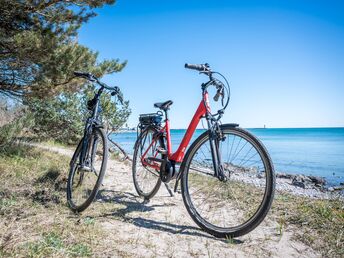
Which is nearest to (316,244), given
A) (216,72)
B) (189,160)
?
(189,160)

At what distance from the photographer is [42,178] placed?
4402 mm

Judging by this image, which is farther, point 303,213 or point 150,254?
point 303,213

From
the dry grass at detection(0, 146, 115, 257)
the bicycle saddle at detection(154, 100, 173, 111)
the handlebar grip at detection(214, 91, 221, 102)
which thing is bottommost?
the dry grass at detection(0, 146, 115, 257)

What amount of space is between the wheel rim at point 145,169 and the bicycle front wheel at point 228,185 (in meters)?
0.91

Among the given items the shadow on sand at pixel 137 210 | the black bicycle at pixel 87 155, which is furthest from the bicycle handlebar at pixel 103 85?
the shadow on sand at pixel 137 210

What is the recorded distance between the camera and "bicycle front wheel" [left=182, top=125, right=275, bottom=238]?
2.46m

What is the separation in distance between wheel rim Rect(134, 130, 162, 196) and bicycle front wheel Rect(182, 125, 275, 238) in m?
0.91

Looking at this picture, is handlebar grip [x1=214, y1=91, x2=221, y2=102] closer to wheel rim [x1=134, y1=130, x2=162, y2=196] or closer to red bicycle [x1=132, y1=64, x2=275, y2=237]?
red bicycle [x1=132, y1=64, x2=275, y2=237]

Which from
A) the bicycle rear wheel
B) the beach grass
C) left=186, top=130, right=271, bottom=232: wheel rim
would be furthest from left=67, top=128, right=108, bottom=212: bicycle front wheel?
left=186, top=130, right=271, bottom=232: wheel rim

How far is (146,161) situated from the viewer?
13.6ft

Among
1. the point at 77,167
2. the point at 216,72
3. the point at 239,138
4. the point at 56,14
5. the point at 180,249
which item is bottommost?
the point at 180,249

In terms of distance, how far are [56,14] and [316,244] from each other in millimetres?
5697

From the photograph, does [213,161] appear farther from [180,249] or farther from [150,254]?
[150,254]

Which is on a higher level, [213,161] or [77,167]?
[213,161]
